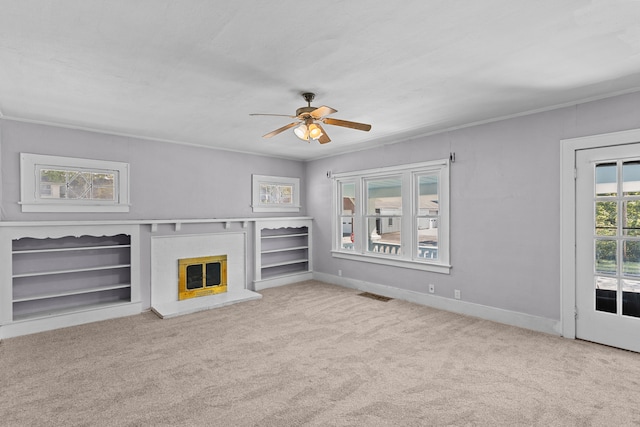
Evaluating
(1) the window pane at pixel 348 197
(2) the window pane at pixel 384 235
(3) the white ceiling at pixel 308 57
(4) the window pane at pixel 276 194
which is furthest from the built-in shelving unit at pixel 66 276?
(2) the window pane at pixel 384 235

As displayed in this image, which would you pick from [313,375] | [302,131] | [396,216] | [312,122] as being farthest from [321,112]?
[396,216]

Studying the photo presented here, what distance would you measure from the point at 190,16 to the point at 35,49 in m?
1.25

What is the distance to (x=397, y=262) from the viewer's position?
529 cm

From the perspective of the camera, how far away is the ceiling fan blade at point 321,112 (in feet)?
8.99

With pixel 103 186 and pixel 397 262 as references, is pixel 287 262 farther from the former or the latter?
pixel 103 186

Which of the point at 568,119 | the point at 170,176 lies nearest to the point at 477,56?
the point at 568,119

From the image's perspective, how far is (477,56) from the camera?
2.48 metres

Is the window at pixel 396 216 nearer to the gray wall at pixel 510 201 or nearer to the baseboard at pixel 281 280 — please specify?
the gray wall at pixel 510 201

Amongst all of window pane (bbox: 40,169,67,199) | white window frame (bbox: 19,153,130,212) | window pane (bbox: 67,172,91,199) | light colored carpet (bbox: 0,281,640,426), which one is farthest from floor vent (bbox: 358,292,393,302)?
window pane (bbox: 40,169,67,199)

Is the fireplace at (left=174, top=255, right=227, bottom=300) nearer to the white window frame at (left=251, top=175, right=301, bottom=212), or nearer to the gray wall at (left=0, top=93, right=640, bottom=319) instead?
the gray wall at (left=0, top=93, right=640, bottom=319)

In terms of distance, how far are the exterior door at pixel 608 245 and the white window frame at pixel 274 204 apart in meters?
4.55

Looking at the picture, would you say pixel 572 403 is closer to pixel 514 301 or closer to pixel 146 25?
pixel 514 301

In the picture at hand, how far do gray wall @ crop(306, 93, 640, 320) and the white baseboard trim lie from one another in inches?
2.6

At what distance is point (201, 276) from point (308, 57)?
4031 mm
